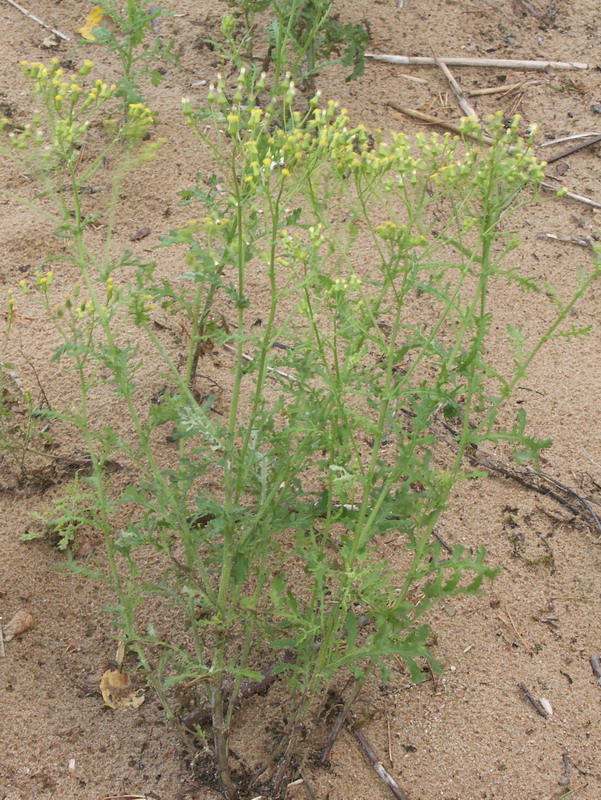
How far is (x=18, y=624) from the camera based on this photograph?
301cm

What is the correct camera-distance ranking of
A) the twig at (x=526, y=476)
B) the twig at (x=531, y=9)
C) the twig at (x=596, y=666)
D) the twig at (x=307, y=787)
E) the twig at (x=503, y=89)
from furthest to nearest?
the twig at (x=531, y=9), the twig at (x=503, y=89), the twig at (x=526, y=476), the twig at (x=596, y=666), the twig at (x=307, y=787)

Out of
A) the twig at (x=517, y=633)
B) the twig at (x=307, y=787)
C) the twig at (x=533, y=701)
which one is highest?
the twig at (x=517, y=633)

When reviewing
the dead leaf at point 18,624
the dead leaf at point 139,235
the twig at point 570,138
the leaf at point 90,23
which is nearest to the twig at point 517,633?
the dead leaf at point 18,624

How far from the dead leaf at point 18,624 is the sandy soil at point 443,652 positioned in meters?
0.02

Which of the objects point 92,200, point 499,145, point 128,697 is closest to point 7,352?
point 92,200

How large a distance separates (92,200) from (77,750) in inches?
112

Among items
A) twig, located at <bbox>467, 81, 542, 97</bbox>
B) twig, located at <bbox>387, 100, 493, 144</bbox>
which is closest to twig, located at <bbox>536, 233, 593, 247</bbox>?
twig, located at <bbox>387, 100, 493, 144</bbox>

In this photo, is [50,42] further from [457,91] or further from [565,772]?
[565,772]

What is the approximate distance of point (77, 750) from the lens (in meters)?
2.74

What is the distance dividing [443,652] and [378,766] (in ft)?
1.61

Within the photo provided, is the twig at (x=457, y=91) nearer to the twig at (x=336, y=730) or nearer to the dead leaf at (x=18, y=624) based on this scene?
the twig at (x=336, y=730)

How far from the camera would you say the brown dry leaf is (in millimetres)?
2875

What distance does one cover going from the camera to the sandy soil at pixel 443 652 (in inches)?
108

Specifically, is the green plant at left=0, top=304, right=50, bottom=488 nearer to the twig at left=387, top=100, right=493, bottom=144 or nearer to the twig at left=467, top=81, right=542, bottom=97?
the twig at left=387, top=100, right=493, bottom=144
